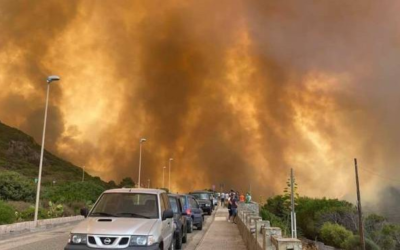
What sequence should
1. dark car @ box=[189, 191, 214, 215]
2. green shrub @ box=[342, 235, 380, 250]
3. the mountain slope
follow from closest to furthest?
dark car @ box=[189, 191, 214, 215] < green shrub @ box=[342, 235, 380, 250] < the mountain slope

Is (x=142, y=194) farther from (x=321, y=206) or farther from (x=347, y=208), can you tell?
(x=321, y=206)

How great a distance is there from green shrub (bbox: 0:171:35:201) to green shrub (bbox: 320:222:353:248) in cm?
4102

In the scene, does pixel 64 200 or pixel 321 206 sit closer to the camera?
pixel 64 200

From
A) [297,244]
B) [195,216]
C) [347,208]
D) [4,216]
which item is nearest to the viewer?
[297,244]

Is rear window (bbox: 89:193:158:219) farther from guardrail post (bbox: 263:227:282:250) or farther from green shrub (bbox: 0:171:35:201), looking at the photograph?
green shrub (bbox: 0:171:35:201)

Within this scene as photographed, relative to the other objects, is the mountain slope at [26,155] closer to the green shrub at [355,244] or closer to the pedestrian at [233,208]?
the green shrub at [355,244]

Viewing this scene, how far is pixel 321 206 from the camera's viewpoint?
81125 mm

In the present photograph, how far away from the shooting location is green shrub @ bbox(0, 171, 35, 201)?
32375mm

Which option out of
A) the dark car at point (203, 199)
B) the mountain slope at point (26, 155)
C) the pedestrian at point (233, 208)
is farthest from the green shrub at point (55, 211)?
the mountain slope at point (26, 155)

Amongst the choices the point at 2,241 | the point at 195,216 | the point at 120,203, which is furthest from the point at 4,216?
the point at 120,203

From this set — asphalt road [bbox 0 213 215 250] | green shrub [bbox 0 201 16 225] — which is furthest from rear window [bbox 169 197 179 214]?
green shrub [bbox 0 201 16 225]

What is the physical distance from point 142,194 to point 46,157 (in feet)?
539

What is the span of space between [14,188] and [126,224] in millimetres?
28802

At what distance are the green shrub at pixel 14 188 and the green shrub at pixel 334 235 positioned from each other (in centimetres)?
4102
